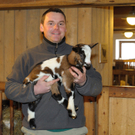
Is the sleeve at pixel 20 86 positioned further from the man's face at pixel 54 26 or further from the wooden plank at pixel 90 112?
the wooden plank at pixel 90 112

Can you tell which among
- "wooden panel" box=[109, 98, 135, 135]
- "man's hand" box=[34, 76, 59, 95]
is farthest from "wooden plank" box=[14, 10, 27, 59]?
"man's hand" box=[34, 76, 59, 95]

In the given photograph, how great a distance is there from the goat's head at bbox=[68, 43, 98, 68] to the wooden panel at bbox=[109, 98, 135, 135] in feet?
3.41

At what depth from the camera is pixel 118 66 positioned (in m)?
5.23

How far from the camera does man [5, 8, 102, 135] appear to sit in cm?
115

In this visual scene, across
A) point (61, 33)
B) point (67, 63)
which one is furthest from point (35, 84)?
point (61, 33)

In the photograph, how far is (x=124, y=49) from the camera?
28.3ft

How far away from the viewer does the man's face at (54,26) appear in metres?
1.27

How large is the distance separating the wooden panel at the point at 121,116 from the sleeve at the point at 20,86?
1.04 m

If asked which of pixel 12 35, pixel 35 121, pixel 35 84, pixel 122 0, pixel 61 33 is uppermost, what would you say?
pixel 122 0

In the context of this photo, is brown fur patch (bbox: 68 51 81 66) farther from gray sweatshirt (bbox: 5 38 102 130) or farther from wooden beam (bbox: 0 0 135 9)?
wooden beam (bbox: 0 0 135 9)

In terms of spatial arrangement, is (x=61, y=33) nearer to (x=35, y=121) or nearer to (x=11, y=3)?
(x=35, y=121)

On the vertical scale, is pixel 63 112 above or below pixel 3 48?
below

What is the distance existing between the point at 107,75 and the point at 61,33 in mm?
2396

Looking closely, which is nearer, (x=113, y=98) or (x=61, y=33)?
(x=61, y=33)
